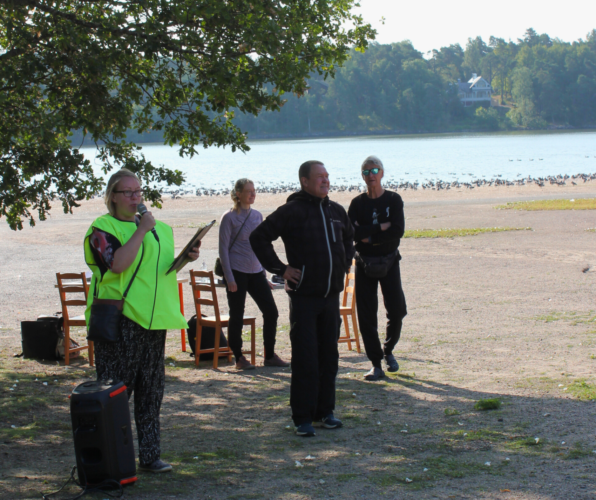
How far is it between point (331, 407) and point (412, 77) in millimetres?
172398

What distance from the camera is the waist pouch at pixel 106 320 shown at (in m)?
4.16

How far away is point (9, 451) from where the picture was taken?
16.9 feet

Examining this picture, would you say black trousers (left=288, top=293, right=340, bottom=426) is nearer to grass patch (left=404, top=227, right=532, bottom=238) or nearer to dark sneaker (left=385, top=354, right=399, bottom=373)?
dark sneaker (left=385, top=354, right=399, bottom=373)

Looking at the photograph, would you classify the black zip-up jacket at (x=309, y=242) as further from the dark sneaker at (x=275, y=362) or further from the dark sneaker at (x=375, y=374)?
the dark sneaker at (x=275, y=362)

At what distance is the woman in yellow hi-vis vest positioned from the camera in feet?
13.7

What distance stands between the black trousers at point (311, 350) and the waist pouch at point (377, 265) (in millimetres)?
1252

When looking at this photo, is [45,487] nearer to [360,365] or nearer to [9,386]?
[9,386]

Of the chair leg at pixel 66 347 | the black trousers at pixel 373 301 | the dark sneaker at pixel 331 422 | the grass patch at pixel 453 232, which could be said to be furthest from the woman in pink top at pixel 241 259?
the grass patch at pixel 453 232

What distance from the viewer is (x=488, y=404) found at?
5867mm

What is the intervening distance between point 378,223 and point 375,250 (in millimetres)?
267

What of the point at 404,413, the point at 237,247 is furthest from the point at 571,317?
the point at 237,247

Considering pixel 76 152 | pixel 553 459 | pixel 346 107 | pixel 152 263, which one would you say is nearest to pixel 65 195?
pixel 76 152

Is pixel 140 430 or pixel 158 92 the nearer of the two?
pixel 140 430

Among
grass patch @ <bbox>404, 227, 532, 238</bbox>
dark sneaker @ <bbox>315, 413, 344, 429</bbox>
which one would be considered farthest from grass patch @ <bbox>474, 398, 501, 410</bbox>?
grass patch @ <bbox>404, 227, 532, 238</bbox>
